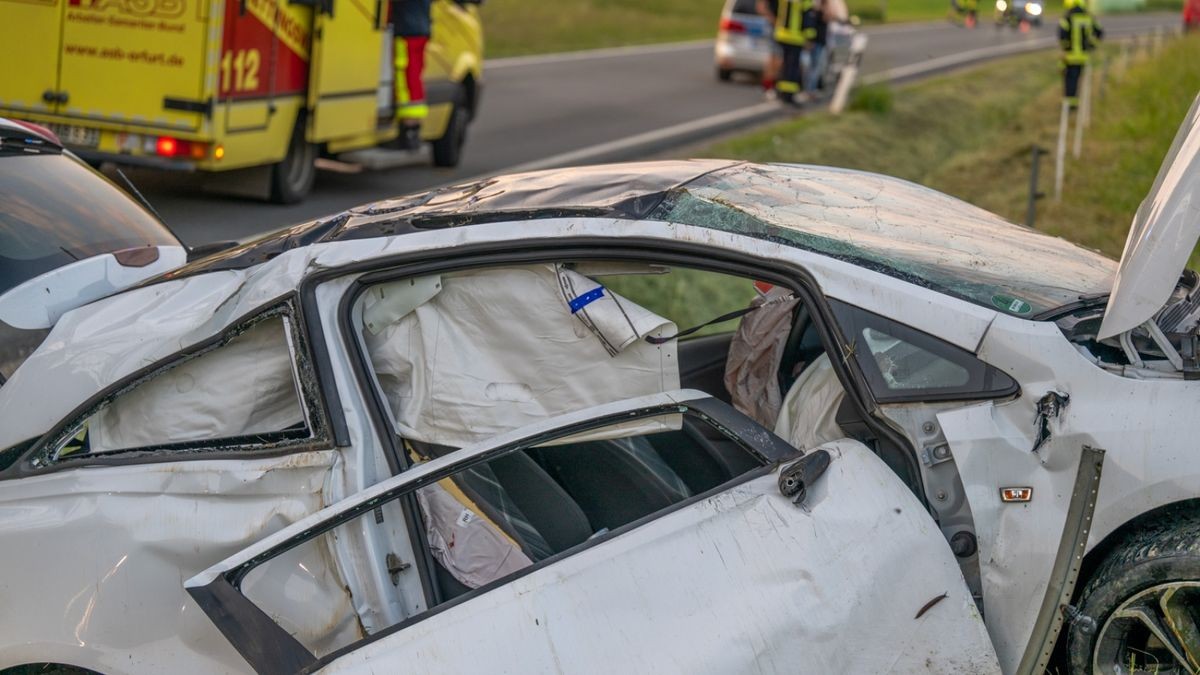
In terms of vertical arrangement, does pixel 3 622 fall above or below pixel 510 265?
below

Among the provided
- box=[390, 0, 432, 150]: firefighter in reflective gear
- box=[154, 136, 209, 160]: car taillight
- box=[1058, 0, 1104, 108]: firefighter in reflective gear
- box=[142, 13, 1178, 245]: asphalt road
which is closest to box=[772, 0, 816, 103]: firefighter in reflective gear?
box=[142, 13, 1178, 245]: asphalt road

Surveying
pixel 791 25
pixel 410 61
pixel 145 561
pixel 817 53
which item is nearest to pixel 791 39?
pixel 791 25

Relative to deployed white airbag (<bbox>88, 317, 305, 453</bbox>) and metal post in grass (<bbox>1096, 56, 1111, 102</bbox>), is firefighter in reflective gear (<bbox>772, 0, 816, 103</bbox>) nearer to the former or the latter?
metal post in grass (<bbox>1096, 56, 1111, 102</bbox>)

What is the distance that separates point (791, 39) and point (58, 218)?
1513 cm

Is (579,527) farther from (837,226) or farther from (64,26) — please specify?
(64,26)

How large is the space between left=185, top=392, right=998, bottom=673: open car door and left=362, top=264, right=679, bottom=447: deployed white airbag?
0.42 metres

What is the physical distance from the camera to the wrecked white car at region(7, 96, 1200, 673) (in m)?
2.78

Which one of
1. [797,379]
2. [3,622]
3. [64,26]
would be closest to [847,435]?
[797,379]

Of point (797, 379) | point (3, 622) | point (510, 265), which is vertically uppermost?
point (510, 265)

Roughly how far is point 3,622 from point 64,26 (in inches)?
281

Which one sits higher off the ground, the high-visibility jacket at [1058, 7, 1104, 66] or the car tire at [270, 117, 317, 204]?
the high-visibility jacket at [1058, 7, 1104, 66]

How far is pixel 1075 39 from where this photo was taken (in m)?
13.2

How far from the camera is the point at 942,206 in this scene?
395cm

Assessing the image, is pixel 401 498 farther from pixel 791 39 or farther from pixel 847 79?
pixel 847 79
